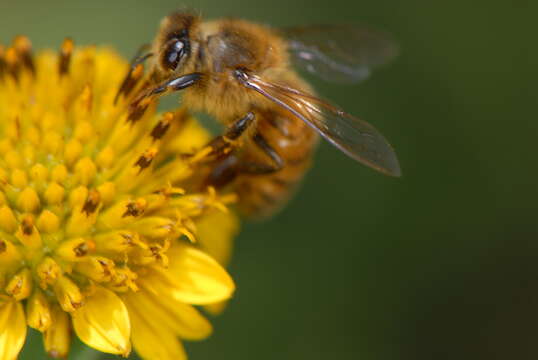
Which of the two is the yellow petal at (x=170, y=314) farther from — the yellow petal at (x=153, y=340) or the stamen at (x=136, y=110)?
the stamen at (x=136, y=110)

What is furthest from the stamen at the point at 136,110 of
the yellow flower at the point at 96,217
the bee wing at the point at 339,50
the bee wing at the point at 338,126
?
the bee wing at the point at 339,50

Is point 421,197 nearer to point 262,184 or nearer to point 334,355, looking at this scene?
point 334,355

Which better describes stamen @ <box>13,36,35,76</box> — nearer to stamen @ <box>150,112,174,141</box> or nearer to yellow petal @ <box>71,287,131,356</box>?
stamen @ <box>150,112,174,141</box>

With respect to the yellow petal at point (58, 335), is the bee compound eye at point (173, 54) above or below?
above

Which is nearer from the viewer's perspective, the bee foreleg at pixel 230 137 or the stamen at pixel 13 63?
the bee foreleg at pixel 230 137

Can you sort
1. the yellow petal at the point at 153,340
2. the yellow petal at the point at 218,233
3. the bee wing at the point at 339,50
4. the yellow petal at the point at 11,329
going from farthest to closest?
the bee wing at the point at 339,50, the yellow petal at the point at 218,233, the yellow petal at the point at 153,340, the yellow petal at the point at 11,329

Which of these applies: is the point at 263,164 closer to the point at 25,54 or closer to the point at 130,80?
the point at 130,80

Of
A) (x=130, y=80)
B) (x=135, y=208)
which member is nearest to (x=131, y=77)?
(x=130, y=80)

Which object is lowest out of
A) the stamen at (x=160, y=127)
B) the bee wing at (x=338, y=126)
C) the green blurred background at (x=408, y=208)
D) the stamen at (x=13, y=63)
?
the green blurred background at (x=408, y=208)

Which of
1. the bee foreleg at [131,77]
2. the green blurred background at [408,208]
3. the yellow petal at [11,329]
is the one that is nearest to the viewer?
the yellow petal at [11,329]
